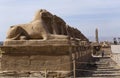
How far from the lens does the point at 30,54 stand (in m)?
14.6

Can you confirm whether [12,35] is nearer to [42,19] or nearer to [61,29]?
[42,19]

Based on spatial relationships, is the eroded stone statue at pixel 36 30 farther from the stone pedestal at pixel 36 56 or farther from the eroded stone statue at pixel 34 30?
the stone pedestal at pixel 36 56

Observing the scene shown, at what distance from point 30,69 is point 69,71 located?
1.63 m

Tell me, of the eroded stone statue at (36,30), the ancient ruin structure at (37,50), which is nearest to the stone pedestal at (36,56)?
the ancient ruin structure at (37,50)

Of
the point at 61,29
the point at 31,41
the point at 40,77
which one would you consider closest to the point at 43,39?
the point at 31,41

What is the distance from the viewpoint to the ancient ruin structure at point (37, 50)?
46.6 ft

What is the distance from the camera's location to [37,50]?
14539mm

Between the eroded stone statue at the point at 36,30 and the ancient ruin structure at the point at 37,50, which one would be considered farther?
the eroded stone statue at the point at 36,30

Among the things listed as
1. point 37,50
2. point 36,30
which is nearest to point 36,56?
point 37,50

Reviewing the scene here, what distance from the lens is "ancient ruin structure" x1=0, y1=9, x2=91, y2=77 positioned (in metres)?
14.2

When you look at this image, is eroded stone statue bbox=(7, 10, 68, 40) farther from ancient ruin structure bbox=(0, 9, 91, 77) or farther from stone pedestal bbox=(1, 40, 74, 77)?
stone pedestal bbox=(1, 40, 74, 77)

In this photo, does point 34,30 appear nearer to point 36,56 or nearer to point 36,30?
point 36,30

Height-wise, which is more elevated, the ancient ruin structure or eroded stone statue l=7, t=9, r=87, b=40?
eroded stone statue l=7, t=9, r=87, b=40

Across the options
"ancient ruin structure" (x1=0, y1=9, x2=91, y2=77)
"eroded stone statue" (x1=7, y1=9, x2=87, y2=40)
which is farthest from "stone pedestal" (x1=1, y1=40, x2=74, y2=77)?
"eroded stone statue" (x1=7, y1=9, x2=87, y2=40)
